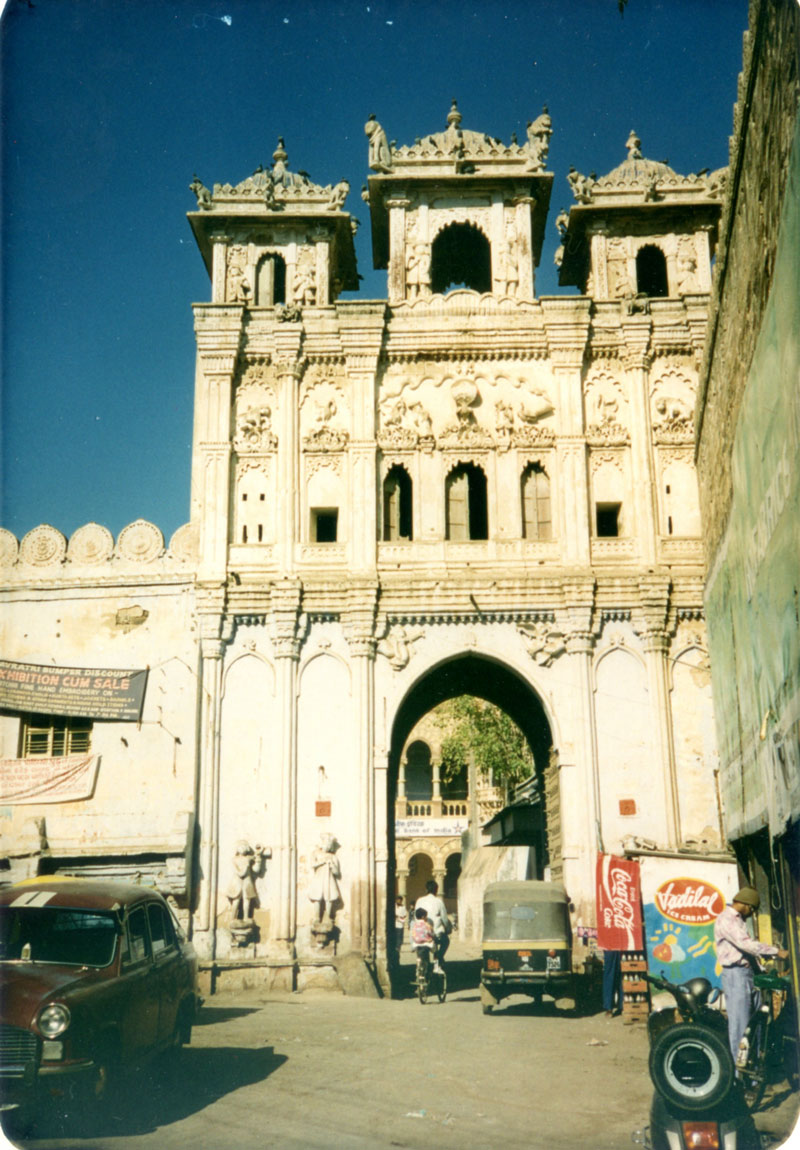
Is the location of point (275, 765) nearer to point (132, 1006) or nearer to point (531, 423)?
point (531, 423)

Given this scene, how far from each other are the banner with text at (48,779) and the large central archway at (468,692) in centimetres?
599

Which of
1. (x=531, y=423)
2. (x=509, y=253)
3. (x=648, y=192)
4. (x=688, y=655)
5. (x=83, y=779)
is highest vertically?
(x=648, y=192)

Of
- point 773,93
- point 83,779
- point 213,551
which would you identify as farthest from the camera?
point 213,551

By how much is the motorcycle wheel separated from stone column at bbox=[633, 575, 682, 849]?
44.0 feet

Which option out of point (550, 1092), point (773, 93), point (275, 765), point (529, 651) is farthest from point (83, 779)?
point (773, 93)

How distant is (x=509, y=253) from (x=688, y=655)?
9.94 m

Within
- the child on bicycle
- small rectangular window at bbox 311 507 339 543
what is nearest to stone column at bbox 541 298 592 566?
small rectangular window at bbox 311 507 339 543

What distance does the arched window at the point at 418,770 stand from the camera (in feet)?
185

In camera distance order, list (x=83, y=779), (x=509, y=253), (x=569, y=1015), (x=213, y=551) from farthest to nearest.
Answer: (x=509, y=253)
(x=213, y=551)
(x=83, y=779)
(x=569, y=1015)

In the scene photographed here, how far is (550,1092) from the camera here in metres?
10.6

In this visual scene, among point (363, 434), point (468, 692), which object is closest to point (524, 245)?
point (363, 434)

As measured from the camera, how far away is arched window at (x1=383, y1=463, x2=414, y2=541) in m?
23.9

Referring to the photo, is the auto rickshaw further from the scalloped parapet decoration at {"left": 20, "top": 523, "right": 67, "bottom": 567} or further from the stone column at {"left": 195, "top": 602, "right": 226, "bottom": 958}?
the scalloped parapet decoration at {"left": 20, "top": 523, "right": 67, "bottom": 567}

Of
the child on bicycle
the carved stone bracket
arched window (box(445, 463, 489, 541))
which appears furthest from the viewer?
arched window (box(445, 463, 489, 541))
